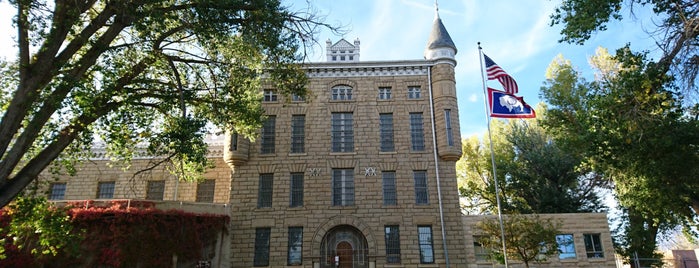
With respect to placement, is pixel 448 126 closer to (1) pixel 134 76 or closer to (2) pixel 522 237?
(2) pixel 522 237

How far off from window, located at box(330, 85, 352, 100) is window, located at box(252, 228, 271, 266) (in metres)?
8.43

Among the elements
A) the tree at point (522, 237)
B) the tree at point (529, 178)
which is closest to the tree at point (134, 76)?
the tree at point (522, 237)

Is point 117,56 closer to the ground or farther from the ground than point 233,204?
farther from the ground

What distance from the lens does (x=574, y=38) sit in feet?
41.2

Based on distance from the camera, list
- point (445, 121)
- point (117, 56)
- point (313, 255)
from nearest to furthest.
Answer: point (117, 56), point (313, 255), point (445, 121)

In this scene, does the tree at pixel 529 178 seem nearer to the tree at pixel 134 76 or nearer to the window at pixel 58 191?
the tree at pixel 134 76

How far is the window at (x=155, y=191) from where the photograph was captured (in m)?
25.5

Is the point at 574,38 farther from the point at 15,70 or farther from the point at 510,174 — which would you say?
the point at 510,174

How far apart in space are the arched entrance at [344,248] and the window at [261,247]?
2.87m

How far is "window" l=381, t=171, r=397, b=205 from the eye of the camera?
23484 mm

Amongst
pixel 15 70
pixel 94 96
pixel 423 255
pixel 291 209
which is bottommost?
pixel 423 255

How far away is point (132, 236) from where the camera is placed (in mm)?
18984

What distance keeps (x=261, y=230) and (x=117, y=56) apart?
1158 centimetres

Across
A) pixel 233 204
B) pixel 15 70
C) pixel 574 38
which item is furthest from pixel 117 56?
pixel 574 38
